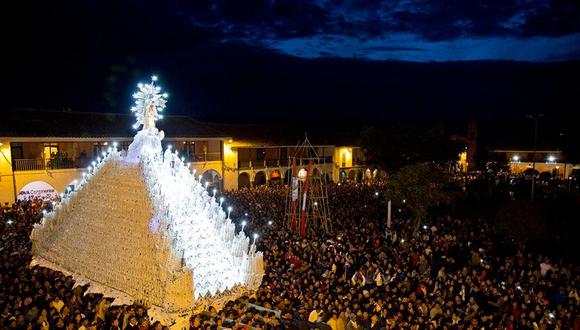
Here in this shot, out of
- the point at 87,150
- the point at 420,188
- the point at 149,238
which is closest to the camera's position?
the point at 149,238

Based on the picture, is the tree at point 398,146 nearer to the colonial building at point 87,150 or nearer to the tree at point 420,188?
the colonial building at point 87,150

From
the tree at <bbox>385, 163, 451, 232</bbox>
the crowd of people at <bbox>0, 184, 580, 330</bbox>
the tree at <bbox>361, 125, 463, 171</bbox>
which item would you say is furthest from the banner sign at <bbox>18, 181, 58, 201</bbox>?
the tree at <bbox>361, 125, 463, 171</bbox>

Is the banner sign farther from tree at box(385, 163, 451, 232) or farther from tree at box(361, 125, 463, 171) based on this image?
tree at box(361, 125, 463, 171)

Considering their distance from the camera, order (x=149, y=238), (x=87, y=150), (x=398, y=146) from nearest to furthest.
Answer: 1. (x=149, y=238)
2. (x=87, y=150)
3. (x=398, y=146)

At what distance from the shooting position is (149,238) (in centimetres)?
1002

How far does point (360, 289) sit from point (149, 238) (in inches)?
234

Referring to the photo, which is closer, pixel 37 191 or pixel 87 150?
pixel 37 191

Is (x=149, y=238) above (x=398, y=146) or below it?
below

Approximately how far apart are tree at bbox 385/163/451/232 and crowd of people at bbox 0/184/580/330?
5.18 ft

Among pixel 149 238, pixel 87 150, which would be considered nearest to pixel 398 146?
pixel 87 150

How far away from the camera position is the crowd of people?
31.1 feet

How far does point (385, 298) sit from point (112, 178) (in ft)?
26.8

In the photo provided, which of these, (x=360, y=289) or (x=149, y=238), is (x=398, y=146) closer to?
(x=360, y=289)

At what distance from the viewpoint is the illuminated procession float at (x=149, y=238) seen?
9.72 meters
